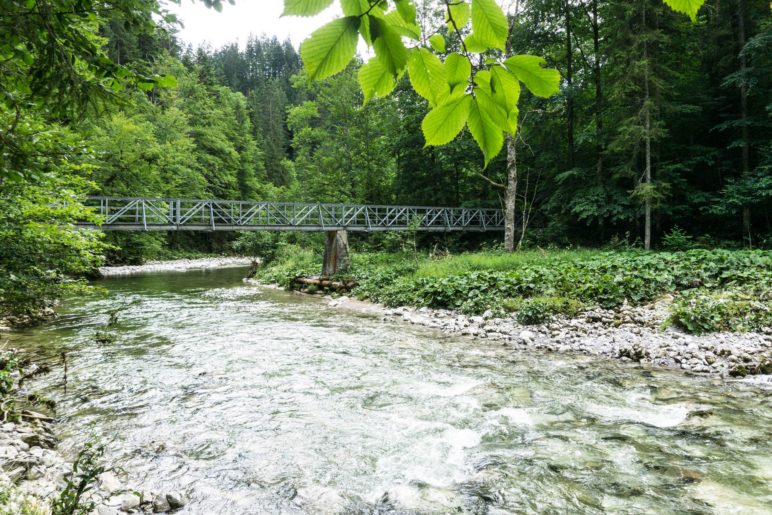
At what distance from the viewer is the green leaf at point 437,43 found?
0.90 m

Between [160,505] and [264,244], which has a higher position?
[264,244]

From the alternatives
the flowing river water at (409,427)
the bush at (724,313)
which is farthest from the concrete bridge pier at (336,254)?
the bush at (724,313)

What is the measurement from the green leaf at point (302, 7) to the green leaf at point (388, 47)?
0.10 m

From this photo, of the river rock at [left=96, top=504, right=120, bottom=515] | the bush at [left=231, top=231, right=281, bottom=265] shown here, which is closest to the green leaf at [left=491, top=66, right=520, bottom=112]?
the river rock at [left=96, top=504, right=120, bottom=515]

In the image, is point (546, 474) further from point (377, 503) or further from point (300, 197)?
point (300, 197)

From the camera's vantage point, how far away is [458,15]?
0.88 m

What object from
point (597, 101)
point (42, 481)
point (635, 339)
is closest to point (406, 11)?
point (42, 481)

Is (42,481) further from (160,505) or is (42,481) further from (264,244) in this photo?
(264,244)

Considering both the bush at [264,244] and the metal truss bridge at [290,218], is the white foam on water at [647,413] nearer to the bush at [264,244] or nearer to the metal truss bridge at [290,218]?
the metal truss bridge at [290,218]

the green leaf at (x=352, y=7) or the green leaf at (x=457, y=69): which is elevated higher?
the green leaf at (x=352, y=7)

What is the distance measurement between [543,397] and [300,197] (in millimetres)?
23150

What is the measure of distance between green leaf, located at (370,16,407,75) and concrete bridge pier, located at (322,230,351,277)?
1421 cm

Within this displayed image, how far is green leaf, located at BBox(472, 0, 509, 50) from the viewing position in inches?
29.8

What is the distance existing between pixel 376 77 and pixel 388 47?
0.23ft
